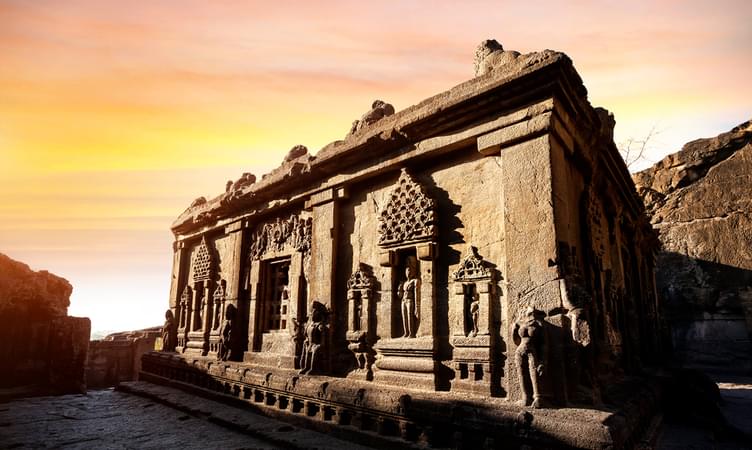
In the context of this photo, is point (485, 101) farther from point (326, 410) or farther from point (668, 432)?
point (668, 432)

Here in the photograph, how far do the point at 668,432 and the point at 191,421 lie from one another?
7.35 meters

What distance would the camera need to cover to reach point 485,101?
5312 mm

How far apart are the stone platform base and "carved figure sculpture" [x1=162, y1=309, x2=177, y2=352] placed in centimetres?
499

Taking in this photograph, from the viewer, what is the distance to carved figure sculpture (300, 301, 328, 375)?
22.3 ft

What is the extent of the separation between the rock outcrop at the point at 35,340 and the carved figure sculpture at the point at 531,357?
443 inches

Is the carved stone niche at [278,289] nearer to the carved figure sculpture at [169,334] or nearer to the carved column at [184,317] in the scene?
the carved column at [184,317]

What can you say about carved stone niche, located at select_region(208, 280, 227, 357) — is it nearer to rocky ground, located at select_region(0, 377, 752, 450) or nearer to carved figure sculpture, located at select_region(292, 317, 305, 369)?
rocky ground, located at select_region(0, 377, 752, 450)

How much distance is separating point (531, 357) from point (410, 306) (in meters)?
1.99

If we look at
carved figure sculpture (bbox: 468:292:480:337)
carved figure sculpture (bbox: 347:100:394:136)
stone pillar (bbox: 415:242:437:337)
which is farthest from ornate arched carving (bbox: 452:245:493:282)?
carved figure sculpture (bbox: 347:100:394:136)

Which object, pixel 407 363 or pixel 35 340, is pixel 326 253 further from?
pixel 35 340

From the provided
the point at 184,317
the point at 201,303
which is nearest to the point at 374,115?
the point at 201,303

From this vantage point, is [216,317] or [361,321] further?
[216,317]

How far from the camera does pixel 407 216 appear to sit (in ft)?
19.8

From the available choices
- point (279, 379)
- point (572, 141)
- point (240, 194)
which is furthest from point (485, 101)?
point (240, 194)
